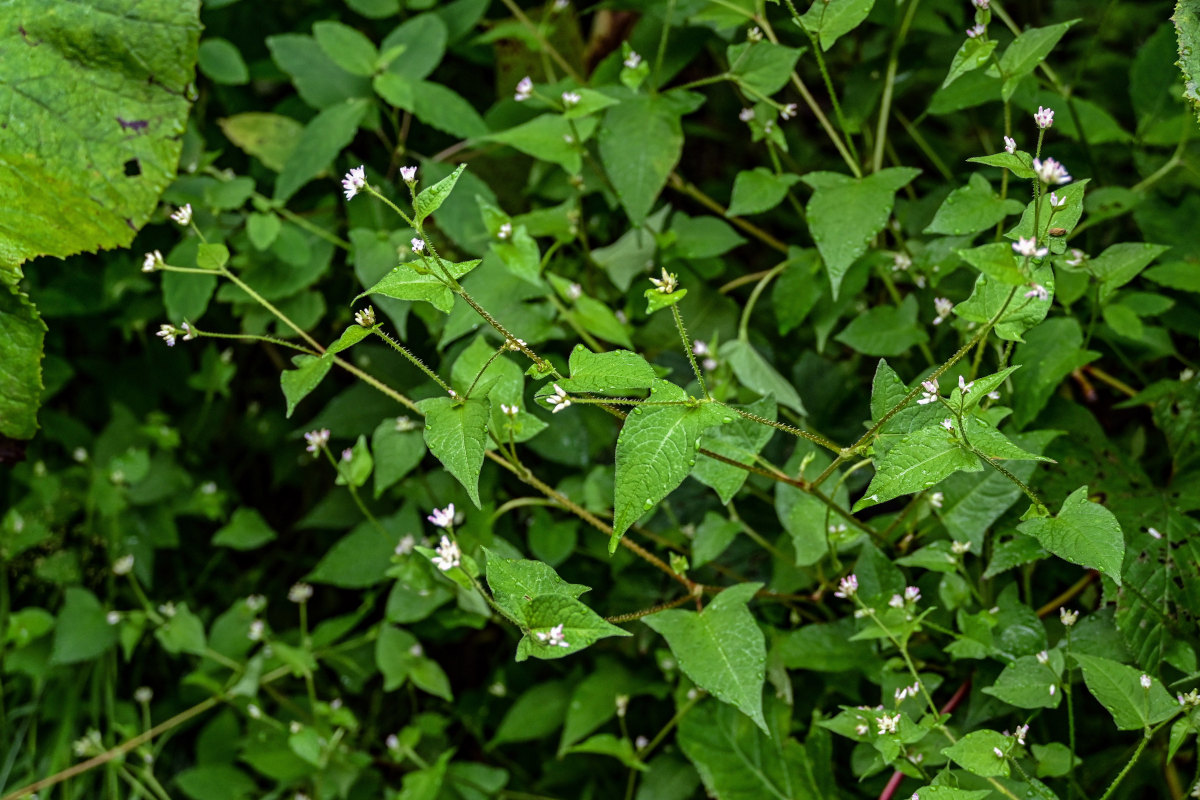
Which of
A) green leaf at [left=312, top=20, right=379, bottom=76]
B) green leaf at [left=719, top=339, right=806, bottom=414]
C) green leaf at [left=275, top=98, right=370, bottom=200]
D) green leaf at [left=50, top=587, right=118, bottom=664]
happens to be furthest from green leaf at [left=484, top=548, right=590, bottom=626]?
green leaf at [left=50, top=587, right=118, bottom=664]

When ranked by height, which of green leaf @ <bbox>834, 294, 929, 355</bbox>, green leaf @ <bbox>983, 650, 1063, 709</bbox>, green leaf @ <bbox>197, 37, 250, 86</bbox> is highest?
green leaf @ <bbox>197, 37, 250, 86</bbox>

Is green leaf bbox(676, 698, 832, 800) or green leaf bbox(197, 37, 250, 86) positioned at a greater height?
green leaf bbox(197, 37, 250, 86)

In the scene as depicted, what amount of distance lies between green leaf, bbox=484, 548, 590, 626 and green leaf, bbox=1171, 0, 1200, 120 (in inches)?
41.5

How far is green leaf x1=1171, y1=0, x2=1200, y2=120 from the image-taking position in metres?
1.19

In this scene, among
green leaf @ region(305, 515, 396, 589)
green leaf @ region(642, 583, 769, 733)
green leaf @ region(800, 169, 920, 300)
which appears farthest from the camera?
green leaf @ region(305, 515, 396, 589)

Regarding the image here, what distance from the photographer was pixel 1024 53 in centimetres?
122

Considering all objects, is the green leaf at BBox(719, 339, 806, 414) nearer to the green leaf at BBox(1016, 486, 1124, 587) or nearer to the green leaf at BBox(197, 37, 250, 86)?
the green leaf at BBox(1016, 486, 1124, 587)

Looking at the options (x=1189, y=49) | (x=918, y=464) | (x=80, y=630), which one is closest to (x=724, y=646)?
(x=918, y=464)

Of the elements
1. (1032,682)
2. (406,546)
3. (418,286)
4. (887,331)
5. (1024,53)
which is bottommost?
(406,546)

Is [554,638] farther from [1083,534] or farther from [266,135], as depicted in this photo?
[266,135]

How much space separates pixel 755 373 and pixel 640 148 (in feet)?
1.45

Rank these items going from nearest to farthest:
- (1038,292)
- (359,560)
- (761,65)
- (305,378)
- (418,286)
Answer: (1038,292) < (418,286) < (305,378) < (761,65) < (359,560)

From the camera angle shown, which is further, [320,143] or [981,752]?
[320,143]

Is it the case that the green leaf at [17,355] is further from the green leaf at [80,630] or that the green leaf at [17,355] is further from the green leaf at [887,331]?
the green leaf at [887,331]
